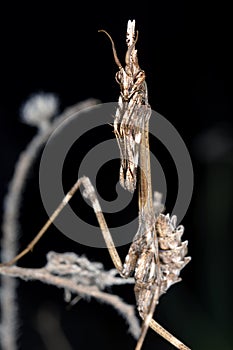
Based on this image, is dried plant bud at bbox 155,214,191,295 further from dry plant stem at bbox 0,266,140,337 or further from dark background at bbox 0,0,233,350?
dark background at bbox 0,0,233,350

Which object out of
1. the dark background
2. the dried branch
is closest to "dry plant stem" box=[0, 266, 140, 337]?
the dried branch

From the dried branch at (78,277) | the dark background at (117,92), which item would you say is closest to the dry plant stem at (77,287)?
the dried branch at (78,277)

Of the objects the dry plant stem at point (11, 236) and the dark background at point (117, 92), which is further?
the dark background at point (117, 92)

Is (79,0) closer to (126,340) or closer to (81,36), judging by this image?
(81,36)

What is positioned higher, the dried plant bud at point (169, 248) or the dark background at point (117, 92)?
the dark background at point (117, 92)

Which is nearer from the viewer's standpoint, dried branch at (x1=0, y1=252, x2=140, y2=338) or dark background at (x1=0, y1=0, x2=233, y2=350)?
dried branch at (x1=0, y1=252, x2=140, y2=338)

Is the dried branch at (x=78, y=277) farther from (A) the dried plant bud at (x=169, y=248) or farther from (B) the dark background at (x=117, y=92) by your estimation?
(B) the dark background at (x=117, y=92)

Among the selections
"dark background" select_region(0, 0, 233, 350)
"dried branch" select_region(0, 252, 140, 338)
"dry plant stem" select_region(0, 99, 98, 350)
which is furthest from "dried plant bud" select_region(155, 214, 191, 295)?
"dark background" select_region(0, 0, 233, 350)

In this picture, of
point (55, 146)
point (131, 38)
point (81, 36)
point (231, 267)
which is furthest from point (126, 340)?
point (131, 38)

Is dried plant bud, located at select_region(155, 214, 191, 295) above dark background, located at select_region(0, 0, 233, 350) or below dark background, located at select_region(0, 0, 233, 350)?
below
